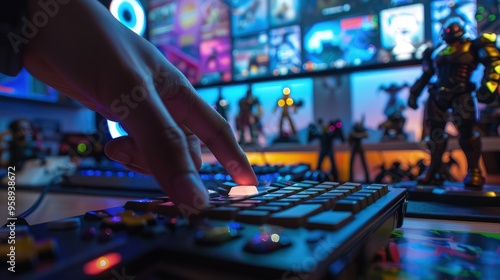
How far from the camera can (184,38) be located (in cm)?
127

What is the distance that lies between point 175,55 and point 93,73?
0.99m

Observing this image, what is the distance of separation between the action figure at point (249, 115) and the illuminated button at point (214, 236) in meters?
0.89

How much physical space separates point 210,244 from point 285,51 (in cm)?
95

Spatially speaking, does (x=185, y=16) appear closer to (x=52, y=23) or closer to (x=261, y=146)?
(x=261, y=146)

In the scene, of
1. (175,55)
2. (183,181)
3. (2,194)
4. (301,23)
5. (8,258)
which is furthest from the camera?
(175,55)

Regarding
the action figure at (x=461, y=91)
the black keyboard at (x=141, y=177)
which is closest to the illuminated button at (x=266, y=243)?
the black keyboard at (x=141, y=177)

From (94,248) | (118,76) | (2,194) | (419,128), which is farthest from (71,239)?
(419,128)

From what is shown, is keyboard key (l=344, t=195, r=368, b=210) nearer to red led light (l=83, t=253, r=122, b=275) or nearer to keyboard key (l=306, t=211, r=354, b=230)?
keyboard key (l=306, t=211, r=354, b=230)

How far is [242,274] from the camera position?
0.18m

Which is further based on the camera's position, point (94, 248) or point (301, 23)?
point (301, 23)

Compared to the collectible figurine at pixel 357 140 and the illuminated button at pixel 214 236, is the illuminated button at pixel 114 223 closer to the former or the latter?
the illuminated button at pixel 214 236

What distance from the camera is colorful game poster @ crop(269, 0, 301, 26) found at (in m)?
1.08

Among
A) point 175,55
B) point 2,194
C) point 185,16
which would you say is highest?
point 185,16

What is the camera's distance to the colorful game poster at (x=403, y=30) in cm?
93
